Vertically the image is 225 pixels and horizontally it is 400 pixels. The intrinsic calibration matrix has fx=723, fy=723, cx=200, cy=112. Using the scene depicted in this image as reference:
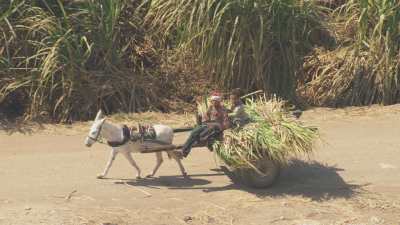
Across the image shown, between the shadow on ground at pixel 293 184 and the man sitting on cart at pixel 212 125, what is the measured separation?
46 cm

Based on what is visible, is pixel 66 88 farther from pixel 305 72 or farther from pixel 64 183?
pixel 305 72

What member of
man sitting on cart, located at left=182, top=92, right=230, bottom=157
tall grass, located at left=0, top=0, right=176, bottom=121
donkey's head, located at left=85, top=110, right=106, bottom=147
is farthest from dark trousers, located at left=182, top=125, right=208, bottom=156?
tall grass, located at left=0, top=0, right=176, bottom=121

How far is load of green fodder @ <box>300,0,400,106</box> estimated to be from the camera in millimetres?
12773

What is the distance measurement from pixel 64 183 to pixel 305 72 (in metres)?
6.39

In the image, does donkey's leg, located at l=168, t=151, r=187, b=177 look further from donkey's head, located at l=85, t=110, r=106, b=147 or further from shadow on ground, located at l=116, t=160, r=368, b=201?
donkey's head, located at l=85, t=110, r=106, b=147

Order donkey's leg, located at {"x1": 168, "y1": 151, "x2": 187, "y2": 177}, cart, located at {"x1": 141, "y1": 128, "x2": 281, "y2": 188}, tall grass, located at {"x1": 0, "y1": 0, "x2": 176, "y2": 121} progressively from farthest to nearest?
tall grass, located at {"x1": 0, "y1": 0, "x2": 176, "y2": 121}, donkey's leg, located at {"x1": 168, "y1": 151, "x2": 187, "y2": 177}, cart, located at {"x1": 141, "y1": 128, "x2": 281, "y2": 188}

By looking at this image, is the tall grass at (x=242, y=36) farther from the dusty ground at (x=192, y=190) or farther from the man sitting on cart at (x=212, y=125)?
the man sitting on cart at (x=212, y=125)

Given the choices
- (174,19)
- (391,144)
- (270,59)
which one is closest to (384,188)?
(391,144)

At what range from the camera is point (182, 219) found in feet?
24.2

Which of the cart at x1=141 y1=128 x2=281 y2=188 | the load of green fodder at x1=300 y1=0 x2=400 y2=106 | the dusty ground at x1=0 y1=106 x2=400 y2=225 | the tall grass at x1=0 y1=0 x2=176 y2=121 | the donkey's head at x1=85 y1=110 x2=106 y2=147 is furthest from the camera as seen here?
the load of green fodder at x1=300 y1=0 x2=400 y2=106

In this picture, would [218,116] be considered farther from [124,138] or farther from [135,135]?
[124,138]

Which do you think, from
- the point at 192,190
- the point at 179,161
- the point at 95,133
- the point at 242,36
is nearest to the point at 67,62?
the point at 242,36

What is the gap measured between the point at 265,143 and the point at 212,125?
25.7 inches

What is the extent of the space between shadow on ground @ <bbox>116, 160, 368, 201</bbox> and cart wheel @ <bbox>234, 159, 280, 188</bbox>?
0.31 ft
